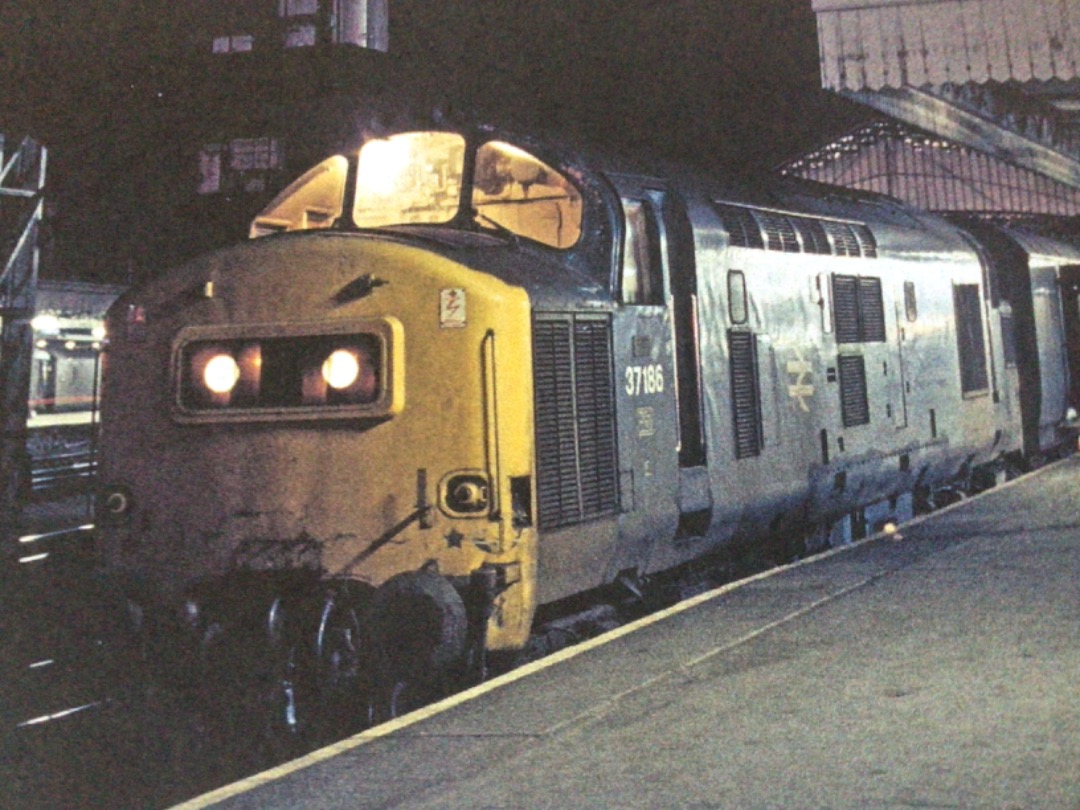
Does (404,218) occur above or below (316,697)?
above

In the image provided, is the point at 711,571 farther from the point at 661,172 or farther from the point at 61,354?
the point at 61,354

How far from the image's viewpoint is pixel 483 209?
6.83m

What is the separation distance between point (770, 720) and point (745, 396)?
3.67m


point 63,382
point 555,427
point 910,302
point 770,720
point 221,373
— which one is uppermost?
point 63,382

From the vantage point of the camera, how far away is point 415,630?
17.6 ft

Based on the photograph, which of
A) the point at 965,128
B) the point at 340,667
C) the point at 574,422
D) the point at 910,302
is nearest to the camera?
the point at 340,667

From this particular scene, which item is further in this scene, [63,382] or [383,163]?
[63,382]

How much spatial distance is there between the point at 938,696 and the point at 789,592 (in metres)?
2.63

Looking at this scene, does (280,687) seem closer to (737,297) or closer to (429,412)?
(429,412)

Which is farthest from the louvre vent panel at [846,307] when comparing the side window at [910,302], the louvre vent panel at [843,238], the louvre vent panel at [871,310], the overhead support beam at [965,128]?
the overhead support beam at [965,128]

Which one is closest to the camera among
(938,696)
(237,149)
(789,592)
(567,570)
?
(938,696)

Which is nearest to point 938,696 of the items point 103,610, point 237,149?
→ point 103,610

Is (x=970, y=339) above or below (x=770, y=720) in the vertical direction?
above

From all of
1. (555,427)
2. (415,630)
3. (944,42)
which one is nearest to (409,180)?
A: (555,427)
